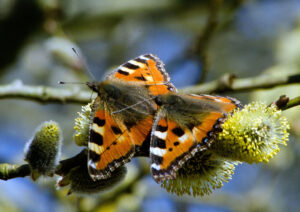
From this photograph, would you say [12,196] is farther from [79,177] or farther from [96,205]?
[79,177]

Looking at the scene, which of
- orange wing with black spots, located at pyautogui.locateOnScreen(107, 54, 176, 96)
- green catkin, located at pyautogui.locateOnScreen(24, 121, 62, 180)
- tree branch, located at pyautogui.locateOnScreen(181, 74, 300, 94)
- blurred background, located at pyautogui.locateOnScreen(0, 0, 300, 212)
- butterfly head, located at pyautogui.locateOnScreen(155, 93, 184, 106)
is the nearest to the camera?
green catkin, located at pyautogui.locateOnScreen(24, 121, 62, 180)

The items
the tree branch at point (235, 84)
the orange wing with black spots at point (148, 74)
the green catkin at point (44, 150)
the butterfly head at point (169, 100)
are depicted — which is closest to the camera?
the green catkin at point (44, 150)

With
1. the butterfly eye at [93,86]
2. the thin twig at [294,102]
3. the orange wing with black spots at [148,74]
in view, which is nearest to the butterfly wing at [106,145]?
the butterfly eye at [93,86]

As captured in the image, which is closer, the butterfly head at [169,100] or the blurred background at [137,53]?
the butterfly head at [169,100]

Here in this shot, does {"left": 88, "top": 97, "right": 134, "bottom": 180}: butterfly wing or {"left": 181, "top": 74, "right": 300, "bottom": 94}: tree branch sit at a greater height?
{"left": 181, "top": 74, "right": 300, "bottom": 94}: tree branch

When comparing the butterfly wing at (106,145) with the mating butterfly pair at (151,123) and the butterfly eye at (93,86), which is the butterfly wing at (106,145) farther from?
the butterfly eye at (93,86)

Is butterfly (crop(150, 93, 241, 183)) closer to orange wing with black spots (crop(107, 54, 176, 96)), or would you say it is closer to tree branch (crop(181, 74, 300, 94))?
orange wing with black spots (crop(107, 54, 176, 96))

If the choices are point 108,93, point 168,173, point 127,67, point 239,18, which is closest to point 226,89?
point 127,67

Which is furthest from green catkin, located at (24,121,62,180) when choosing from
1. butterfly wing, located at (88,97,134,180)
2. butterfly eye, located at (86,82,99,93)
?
butterfly eye, located at (86,82,99,93)
